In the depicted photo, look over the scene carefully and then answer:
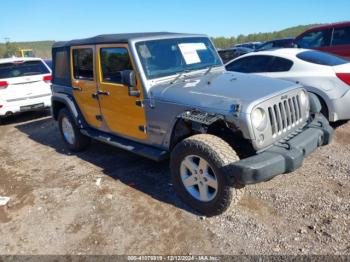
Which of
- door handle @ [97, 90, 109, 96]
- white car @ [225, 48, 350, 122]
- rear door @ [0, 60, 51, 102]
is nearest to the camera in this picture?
door handle @ [97, 90, 109, 96]

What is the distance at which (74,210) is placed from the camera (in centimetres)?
406

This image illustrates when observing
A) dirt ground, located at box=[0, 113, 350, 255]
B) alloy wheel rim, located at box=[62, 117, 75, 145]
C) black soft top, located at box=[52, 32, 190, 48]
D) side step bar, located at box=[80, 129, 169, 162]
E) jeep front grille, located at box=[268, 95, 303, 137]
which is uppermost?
black soft top, located at box=[52, 32, 190, 48]

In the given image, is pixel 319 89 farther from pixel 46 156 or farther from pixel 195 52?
pixel 46 156

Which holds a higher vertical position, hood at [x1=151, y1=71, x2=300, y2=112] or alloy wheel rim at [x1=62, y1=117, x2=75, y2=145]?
hood at [x1=151, y1=71, x2=300, y2=112]

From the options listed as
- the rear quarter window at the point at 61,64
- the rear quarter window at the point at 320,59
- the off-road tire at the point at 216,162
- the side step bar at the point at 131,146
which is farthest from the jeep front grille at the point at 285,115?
the rear quarter window at the point at 61,64

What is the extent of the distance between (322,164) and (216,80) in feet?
6.34

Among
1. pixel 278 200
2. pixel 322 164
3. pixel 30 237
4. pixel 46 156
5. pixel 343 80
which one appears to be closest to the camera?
pixel 30 237

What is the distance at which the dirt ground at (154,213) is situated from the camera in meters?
3.22

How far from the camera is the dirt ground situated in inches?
127

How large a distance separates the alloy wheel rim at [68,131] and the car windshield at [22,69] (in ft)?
10.5

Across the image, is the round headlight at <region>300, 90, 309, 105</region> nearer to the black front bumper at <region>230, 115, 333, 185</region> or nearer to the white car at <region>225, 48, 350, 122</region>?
the black front bumper at <region>230, 115, 333, 185</region>

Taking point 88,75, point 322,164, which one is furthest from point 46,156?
point 322,164

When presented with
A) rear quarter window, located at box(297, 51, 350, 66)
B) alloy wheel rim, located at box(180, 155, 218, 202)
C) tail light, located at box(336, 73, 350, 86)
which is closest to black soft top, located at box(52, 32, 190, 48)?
alloy wheel rim, located at box(180, 155, 218, 202)

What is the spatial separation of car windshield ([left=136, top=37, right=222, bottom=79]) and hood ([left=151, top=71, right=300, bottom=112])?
8.8 inches
